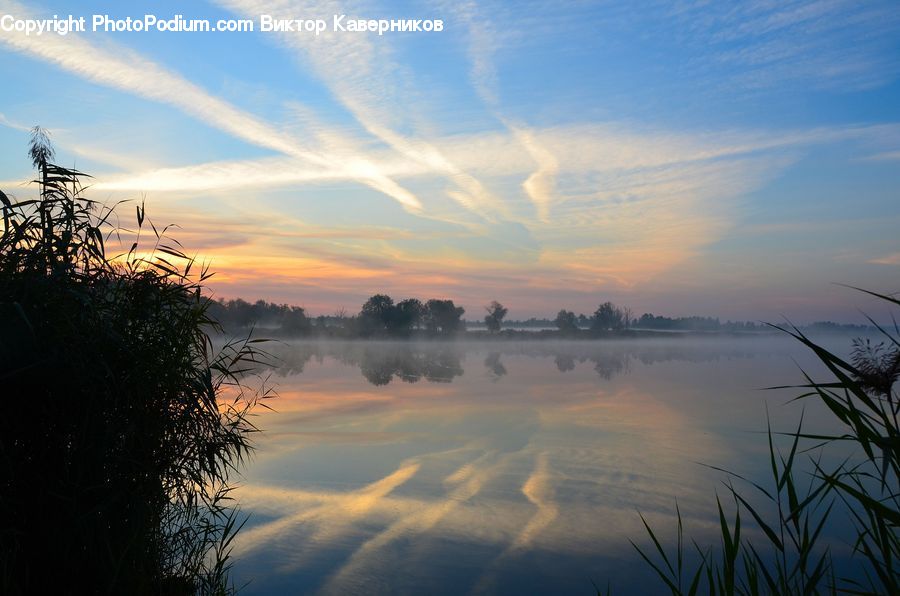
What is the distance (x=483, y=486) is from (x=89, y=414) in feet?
21.4

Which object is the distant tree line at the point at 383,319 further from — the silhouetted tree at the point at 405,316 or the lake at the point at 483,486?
the lake at the point at 483,486

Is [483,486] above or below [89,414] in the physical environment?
below

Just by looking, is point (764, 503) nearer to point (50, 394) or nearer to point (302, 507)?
point (302, 507)

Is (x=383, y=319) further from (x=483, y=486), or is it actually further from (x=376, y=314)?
(x=483, y=486)

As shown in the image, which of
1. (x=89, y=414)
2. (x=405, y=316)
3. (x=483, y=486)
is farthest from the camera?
(x=405, y=316)

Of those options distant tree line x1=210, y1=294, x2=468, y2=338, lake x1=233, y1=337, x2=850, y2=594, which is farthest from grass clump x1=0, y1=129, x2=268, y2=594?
distant tree line x1=210, y1=294, x2=468, y2=338

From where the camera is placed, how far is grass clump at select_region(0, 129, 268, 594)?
4730mm

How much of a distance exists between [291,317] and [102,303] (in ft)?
244

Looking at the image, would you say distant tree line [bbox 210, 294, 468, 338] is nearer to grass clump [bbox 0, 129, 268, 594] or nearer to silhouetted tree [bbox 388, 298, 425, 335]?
silhouetted tree [bbox 388, 298, 425, 335]

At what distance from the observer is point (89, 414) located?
4973 mm

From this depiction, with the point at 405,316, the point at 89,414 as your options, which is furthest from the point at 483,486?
the point at 405,316

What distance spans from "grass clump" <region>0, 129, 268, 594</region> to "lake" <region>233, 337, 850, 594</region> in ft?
5.87

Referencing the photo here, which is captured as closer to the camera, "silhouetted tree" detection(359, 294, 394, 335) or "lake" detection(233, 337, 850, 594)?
"lake" detection(233, 337, 850, 594)

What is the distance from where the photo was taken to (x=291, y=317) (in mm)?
78000
